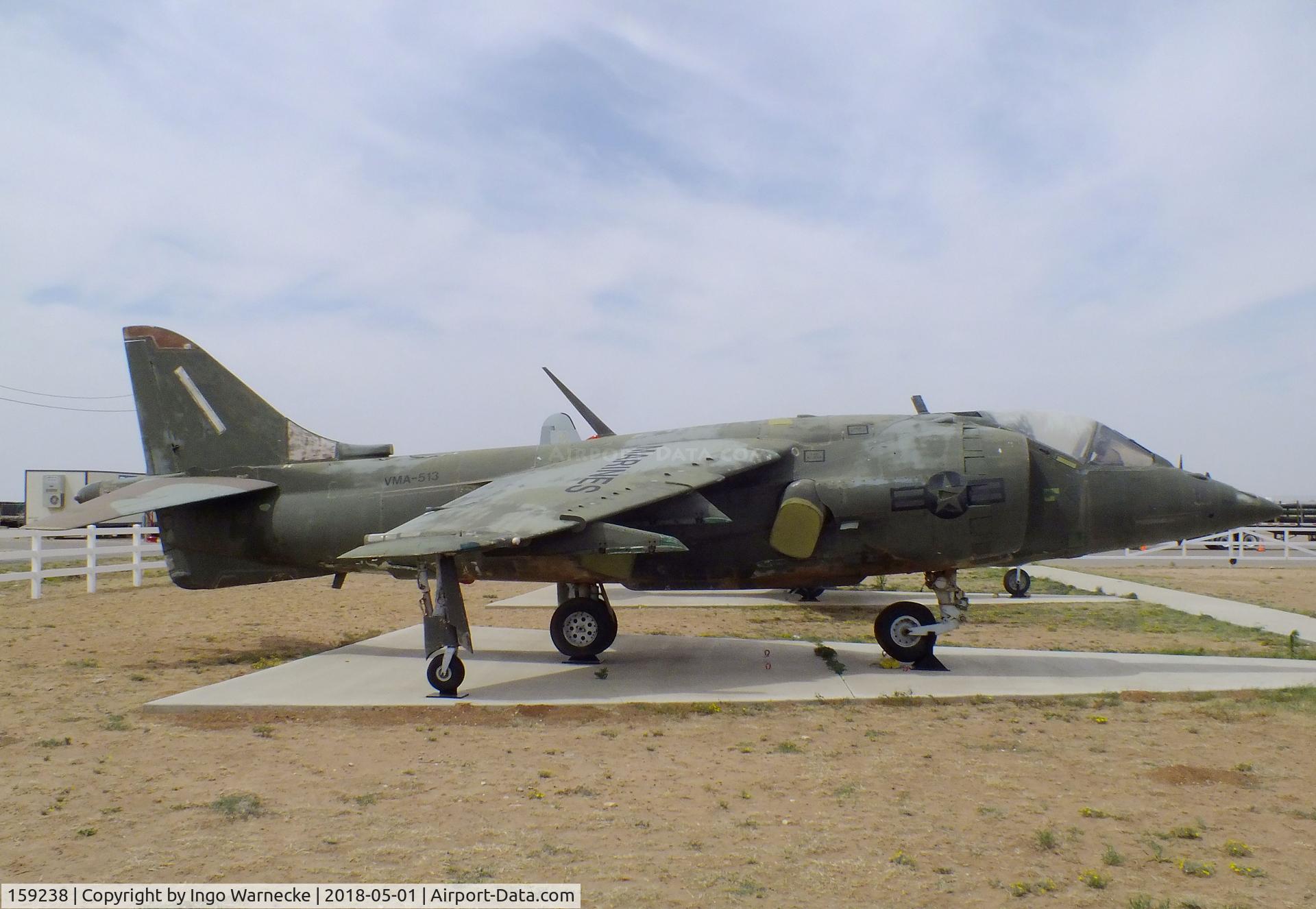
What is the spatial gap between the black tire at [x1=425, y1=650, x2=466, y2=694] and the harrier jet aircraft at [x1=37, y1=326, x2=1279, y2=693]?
2cm

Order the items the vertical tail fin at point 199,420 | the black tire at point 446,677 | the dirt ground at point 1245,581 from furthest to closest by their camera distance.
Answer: the dirt ground at point 1245,581 < the vertical tail fin at point 199,420 < the black tire at point 446,677

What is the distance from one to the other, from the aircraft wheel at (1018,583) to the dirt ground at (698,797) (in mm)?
11196

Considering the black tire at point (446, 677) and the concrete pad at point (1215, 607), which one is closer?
the black tire at point (446, 677)

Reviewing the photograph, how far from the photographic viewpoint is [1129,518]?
36.3ft

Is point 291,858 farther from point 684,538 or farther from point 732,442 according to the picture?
point 732,442

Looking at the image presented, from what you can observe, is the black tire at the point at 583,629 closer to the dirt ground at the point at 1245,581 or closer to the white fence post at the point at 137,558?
the dirt ground at the point at 1245,581

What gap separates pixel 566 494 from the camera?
10.2 m

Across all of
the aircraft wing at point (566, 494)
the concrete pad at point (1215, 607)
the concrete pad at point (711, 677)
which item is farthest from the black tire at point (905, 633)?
the concrete pad at point (1215, 607)

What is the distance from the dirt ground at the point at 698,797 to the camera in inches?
196

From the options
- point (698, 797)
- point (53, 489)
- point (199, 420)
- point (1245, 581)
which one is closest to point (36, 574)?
point (199, 420)

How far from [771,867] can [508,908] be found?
1.48 m

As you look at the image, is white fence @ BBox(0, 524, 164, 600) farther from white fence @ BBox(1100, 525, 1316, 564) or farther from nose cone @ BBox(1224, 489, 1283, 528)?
white fence @ BBox(1100, 525, 1316, 564)

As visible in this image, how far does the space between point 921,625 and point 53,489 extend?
45862 mm

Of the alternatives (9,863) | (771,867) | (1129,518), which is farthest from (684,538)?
(9,863)
